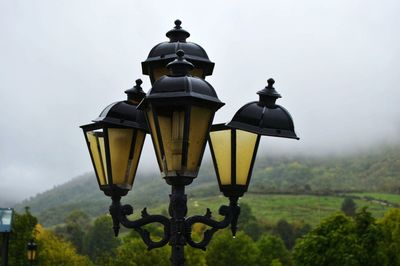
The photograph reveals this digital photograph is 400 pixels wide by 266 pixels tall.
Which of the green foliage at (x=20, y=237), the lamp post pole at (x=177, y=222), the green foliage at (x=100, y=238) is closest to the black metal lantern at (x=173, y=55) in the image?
the lamp post pole at (x=177, y=222)

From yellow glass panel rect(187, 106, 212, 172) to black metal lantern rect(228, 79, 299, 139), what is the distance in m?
0.74

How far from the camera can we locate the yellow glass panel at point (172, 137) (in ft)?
17.7

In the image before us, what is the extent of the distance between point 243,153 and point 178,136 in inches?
42.7

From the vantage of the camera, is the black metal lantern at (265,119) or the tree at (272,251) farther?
the tree at (272,251)

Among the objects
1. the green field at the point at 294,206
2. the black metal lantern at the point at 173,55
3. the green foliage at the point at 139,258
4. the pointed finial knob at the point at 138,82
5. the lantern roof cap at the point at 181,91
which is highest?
the green field at the point at 294,206

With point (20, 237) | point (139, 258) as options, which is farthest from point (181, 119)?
point (139, 258)

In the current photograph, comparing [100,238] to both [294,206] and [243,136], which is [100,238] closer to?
[294,206]

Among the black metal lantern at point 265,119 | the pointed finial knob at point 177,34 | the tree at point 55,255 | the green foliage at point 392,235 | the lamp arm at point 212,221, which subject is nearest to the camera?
the lamp arm at point 212,221

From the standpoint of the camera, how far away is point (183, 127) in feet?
17.7

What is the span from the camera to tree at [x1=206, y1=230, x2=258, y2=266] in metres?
71.6

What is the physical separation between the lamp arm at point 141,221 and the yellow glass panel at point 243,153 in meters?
0.91

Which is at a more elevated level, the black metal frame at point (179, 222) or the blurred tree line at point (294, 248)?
the blurred tree line at point (294, 248)

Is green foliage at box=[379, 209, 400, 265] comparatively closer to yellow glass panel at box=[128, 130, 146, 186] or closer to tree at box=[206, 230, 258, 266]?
tree at box=[206, 230, 258, 266]

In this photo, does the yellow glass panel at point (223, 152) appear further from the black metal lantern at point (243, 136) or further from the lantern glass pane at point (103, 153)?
the lantern glass pane at point (103, 153)
